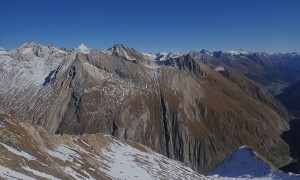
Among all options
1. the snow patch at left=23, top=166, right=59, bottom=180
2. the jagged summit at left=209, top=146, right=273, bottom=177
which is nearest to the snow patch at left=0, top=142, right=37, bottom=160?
the snow patch at left=23, top=166, right=59, bottom=180

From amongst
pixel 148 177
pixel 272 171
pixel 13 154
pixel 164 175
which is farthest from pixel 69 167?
pixel 272 171

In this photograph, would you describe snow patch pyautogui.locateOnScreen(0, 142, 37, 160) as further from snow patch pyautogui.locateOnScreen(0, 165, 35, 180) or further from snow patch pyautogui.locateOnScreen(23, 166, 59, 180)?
snow patch pyautogui.locateOnScreen(0, 165, 35, 180)

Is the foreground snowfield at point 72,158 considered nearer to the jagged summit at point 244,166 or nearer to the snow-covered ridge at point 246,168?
the snow-covered ridge at point 246,168

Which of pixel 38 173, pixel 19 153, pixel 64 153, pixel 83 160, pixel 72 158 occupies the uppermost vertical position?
pixel 64 153

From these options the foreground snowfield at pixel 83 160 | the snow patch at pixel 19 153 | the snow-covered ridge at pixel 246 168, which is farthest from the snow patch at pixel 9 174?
the snow-covered ridge at pixel 246 168

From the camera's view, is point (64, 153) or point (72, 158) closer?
point (72, 158)

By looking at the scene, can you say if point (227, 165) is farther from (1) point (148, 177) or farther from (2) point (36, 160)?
(2) point (36, 160)

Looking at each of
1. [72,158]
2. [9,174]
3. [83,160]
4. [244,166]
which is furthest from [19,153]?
[244,166]

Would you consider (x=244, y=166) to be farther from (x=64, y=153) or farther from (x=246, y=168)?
(x=64, y=153)
